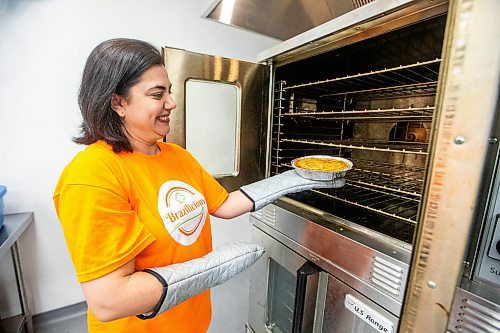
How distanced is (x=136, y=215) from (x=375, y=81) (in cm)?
119

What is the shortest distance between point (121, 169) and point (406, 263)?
2.90ft

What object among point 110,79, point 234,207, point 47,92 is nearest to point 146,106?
point 110,79

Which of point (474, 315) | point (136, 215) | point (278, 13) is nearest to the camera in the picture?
point (474, 315)

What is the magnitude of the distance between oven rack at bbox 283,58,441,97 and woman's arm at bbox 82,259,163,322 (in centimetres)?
95

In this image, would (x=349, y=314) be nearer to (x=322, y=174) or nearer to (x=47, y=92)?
(x=322, y=174)

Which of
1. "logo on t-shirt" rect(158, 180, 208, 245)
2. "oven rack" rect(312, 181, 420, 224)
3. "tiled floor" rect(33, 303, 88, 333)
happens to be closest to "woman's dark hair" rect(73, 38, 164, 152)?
"logo on t-shirt" rect(158, 180, 208, 245)

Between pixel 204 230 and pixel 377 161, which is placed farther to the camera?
pixel 377 161

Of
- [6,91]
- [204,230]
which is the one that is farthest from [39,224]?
[204,230]

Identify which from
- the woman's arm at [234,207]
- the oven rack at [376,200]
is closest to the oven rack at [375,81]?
the oven rack at [376,200]

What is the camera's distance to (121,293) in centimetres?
64

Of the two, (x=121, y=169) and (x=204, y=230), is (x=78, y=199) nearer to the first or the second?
(x=121, y=169)

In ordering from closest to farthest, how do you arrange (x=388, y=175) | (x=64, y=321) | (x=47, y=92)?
(x=388, y=175) → (x=47, y=92) → (x=64, y=321)

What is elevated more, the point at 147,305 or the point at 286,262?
the point at 147,305

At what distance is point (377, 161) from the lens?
4.39ft
